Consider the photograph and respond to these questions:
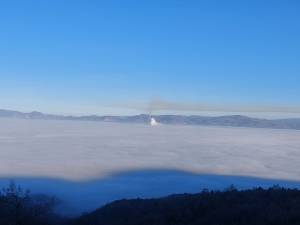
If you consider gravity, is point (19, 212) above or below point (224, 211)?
below

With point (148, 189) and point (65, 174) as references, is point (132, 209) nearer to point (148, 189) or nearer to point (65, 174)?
point (148, 189)

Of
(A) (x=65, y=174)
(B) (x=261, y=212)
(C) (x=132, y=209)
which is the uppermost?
(B) (x=261, y=212)

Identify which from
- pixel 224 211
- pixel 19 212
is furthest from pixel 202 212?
pixel 19 212

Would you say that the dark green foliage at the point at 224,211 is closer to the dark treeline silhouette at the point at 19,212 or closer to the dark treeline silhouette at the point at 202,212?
the dark treeline silhouette at the point at 202,212

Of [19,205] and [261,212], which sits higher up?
[261,212]

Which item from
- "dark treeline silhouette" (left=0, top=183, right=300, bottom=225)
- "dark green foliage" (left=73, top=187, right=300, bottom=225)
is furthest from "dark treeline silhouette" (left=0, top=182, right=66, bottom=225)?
"dark green foliage" (left=73, top=187, right=300, bottom=225)

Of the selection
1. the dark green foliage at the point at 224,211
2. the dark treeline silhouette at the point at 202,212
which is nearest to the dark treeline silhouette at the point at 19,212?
the dark treeline silhouette at the point at 202,212

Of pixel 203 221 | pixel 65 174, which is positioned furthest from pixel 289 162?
pixel 203 221

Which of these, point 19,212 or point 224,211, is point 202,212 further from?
point 19,212
